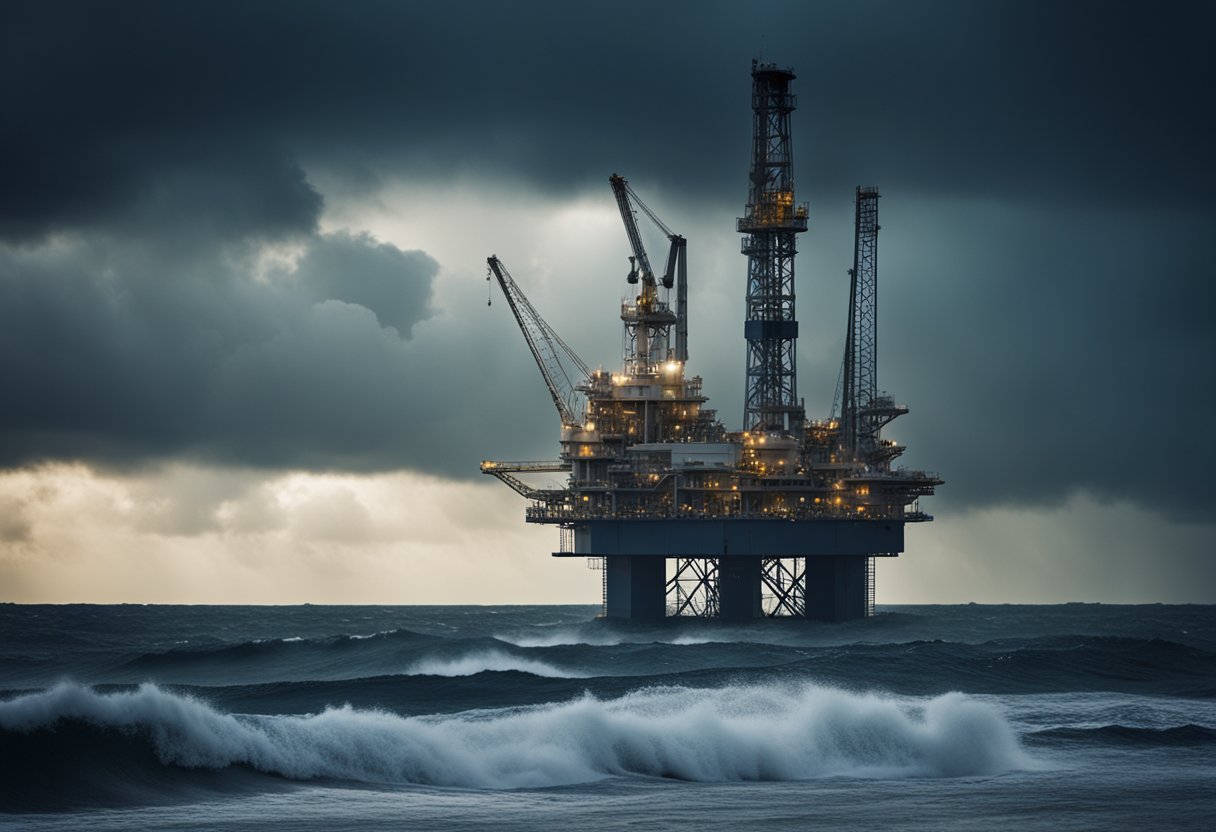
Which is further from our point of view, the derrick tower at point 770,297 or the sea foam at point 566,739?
the derrick tower at point 770,297

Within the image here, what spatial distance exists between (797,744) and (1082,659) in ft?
89.6

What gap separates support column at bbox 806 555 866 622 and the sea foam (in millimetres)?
41811

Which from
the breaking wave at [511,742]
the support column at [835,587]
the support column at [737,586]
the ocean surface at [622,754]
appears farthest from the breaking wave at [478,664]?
the breaking wave at [511,742]

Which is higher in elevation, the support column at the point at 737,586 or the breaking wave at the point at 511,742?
the support column at the point at 737,586

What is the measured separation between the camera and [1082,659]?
2584 inches

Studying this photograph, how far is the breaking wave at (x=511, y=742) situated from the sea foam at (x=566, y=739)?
1.4 inches

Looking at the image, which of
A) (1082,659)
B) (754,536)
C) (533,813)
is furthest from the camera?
(754,536)

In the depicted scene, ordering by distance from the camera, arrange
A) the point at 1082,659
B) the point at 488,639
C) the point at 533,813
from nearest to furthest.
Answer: the point at 533,813 < the point at 1082,659 < the point at 488,639

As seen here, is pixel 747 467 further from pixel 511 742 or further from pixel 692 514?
pixel 511 742

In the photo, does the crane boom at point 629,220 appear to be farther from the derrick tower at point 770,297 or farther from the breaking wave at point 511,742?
the breaking wave at point 511,742

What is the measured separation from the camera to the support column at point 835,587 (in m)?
86.1

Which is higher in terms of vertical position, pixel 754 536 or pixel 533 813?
pixel 754 536

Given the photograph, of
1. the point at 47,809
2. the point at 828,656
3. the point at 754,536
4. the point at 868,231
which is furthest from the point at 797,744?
the point at 868,231

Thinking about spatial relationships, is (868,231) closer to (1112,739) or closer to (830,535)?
(830,535)
